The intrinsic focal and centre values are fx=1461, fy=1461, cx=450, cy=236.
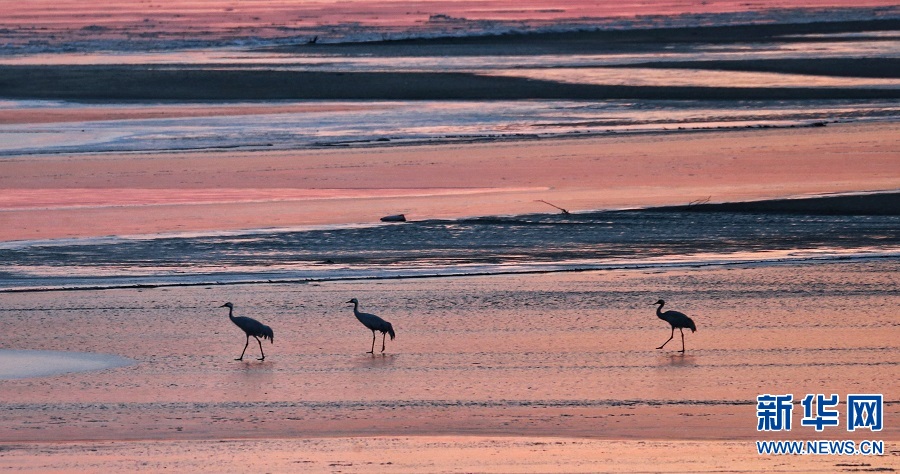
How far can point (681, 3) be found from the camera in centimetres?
8212

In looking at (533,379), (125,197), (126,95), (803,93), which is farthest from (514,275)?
(126,95)

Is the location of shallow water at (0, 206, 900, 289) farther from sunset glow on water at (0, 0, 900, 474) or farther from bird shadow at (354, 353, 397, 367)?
bird shadow at (354, 353, 397, 367)

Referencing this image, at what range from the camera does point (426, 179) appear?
24.9 meters

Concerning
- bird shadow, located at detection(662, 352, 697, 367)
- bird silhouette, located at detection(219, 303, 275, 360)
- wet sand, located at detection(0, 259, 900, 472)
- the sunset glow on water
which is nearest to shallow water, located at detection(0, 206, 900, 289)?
the sunset glow on water

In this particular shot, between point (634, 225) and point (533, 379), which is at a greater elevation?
point (634, 225)

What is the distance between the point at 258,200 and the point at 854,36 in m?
43.3

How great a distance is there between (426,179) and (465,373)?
1291 centimetres

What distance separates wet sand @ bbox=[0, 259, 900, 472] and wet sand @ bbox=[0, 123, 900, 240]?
5.08 metres

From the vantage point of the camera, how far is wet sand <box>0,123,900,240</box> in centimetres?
2123

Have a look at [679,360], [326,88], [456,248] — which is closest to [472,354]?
[679,360]

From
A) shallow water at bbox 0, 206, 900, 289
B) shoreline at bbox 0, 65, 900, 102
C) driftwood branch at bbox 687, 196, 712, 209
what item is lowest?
shallow water at bbox 0, 206, 900, 289

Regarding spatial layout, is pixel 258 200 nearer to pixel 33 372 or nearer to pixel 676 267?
pixel 676 267

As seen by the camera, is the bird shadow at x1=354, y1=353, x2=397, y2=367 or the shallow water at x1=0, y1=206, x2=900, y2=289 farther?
the shallow water at x1=0, y1=206, x2=900, y2=289

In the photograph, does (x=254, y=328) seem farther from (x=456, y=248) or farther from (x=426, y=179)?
(x=426, y=179)
